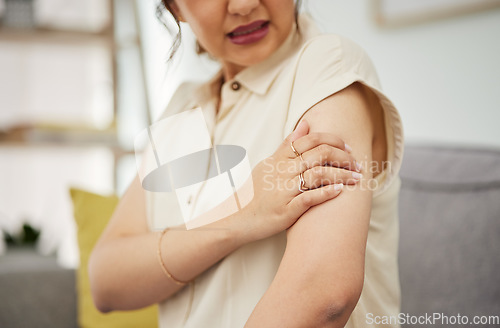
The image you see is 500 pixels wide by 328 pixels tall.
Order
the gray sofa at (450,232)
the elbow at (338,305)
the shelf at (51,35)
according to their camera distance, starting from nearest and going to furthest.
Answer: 1. the elbow at (338,305)
2. the gray sofa at (450,232)
3. the shelf at (51,35)

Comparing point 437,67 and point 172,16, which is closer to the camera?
point 172,16

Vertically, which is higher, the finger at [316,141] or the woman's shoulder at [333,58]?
the woman's shoulder at [333,58]

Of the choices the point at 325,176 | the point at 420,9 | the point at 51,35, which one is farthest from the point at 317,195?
the point at 51,35

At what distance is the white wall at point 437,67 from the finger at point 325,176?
2.28 ft

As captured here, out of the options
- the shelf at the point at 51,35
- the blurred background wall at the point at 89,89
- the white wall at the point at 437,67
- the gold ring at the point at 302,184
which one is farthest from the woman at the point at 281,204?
the shelf at the point at 51,35

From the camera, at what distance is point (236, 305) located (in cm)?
67

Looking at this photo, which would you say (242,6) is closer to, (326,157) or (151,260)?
(326,157)

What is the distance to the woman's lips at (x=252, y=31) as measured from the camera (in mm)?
707

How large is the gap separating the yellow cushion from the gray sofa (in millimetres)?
669

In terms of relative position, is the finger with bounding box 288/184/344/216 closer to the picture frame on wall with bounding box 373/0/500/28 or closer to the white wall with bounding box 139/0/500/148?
the white wall with bounding box 139/0/500/148

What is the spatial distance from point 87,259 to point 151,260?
65 centimetres

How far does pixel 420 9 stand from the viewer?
142 cm

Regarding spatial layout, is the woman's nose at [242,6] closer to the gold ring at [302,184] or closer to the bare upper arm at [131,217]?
the gold ring at [302,184]

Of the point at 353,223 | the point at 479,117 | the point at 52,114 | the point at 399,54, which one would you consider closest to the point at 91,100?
the point at 52,114
